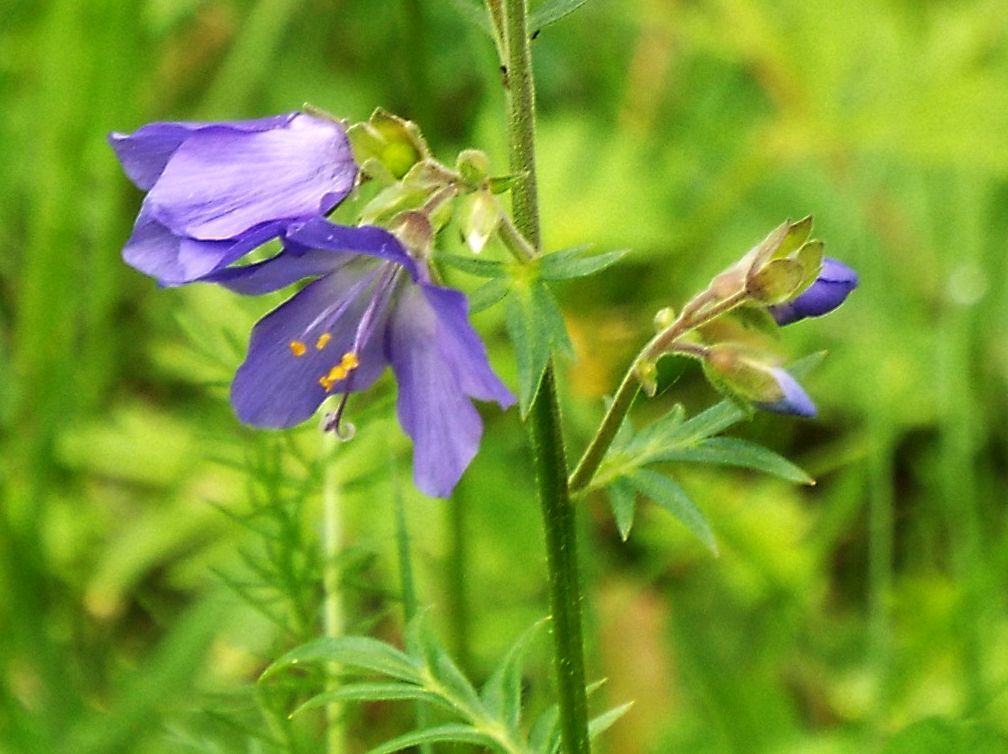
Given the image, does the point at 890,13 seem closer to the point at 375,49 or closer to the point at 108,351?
the point at 375,49

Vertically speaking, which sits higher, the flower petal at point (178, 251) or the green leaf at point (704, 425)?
the flower petal at point (178, 251)

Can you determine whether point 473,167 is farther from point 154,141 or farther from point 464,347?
point 154,141

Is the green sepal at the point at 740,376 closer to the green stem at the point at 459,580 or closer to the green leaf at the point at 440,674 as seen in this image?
the green leaf at the point at 440,674

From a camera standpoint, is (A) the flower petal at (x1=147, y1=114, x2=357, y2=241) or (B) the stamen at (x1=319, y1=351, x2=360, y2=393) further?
(B) the stamen at (x1=319, y1=351, x2=360, y2=393)

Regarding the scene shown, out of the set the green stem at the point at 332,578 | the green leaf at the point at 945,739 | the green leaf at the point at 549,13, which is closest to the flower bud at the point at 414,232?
the green leaf at the point at 549,13

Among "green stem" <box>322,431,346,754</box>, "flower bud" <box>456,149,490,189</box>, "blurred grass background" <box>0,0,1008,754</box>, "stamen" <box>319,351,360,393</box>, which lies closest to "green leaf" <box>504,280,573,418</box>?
"flower bud" <box>456,149,490,189</box>

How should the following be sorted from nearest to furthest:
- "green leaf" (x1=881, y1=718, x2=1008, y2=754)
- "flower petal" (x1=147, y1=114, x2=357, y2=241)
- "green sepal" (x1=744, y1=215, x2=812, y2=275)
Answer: "flower petal" (x1=147, y1=114, x2=357, y2=241)
"green sepal" (x1=744, y1=215, x2=812, y2=275)
"green leaf" (x1=881, y1=718, x2=1008, y2=754)

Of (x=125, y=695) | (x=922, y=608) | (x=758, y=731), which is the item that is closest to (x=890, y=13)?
(x=922, y=608)

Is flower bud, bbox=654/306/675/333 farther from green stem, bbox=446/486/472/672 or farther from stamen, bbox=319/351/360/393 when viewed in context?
green stem, bbox=446/486/472/672
